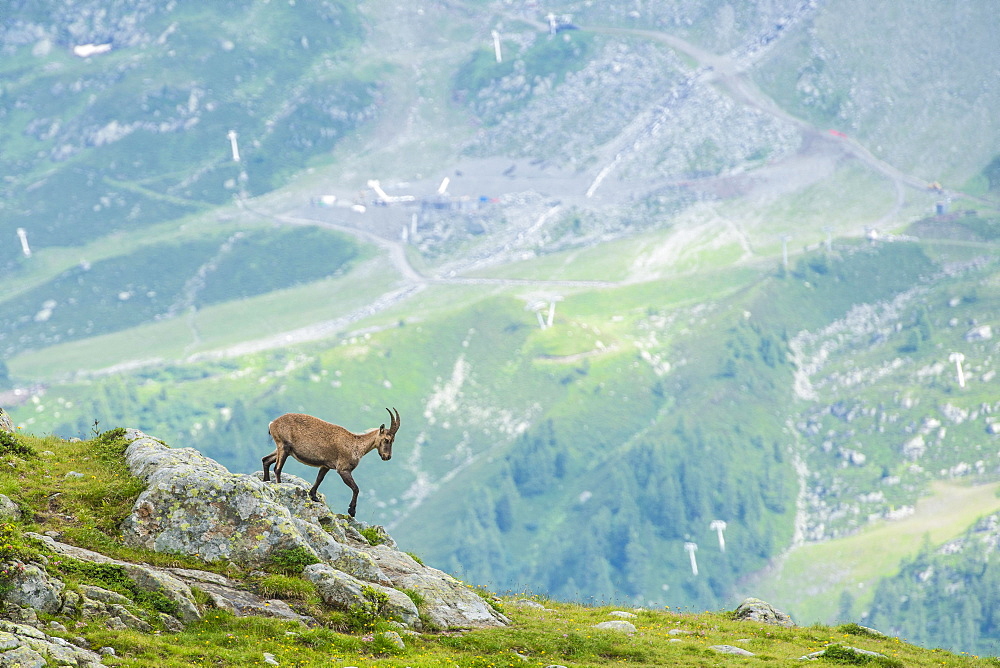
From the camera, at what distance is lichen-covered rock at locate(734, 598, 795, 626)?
6147cm

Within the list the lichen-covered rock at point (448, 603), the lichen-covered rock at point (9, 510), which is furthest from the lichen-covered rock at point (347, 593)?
the lichen-covered rock at point (9, 510)

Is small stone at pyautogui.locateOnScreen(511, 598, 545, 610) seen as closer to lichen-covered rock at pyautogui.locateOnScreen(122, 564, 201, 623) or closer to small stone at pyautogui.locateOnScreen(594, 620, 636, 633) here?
small stone at pyautogui.locateOnScreen(594, 620, 636, 633)

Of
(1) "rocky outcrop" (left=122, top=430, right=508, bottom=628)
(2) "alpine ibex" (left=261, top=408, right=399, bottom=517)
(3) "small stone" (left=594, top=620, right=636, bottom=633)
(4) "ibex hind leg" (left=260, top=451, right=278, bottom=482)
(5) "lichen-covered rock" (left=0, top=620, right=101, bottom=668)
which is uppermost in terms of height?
(2) "alpine ibex" (left=261, top=408, right=399, bottom=517)

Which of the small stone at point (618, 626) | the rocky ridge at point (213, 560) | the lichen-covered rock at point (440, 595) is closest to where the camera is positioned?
the rocky ridge at point (213, 560)

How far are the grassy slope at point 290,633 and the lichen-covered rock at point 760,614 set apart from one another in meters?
3.97

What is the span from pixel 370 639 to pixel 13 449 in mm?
16833

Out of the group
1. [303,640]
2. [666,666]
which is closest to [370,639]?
[303,640]

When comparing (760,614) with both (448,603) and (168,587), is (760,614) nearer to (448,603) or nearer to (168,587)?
(448,603)

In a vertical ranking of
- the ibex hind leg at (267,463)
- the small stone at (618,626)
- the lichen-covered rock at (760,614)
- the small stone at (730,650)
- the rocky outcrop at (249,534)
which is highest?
the ibex hind leg at (267,463)

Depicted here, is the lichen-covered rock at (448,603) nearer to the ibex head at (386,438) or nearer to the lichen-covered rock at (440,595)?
the lichen-covered rock at (440,595)

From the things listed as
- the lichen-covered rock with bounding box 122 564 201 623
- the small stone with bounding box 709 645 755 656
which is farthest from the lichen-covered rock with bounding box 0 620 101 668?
the small stone with bounding box 709 645 755 656

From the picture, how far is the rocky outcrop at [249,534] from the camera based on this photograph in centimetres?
4506

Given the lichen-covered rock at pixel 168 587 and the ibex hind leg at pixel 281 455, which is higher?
the ibex hind leg at pixel 281 455

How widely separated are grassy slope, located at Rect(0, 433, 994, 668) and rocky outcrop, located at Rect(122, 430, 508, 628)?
69cm
